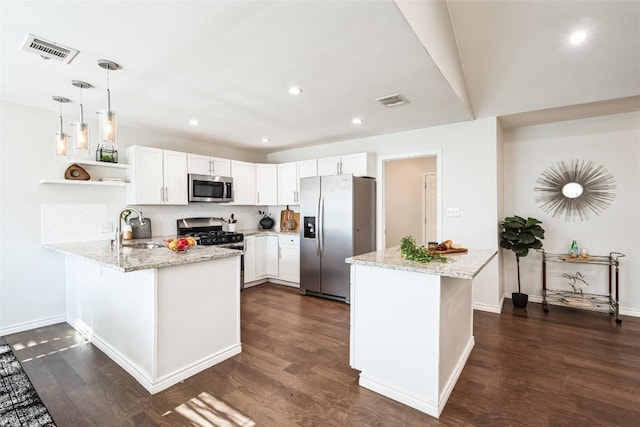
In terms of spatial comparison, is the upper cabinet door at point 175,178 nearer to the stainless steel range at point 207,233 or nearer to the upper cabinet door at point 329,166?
the stainless steel range at point 207,233

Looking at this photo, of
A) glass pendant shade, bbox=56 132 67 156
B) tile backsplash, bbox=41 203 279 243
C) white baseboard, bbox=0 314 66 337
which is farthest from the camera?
tile backsplash, bbox=41 203 279 243

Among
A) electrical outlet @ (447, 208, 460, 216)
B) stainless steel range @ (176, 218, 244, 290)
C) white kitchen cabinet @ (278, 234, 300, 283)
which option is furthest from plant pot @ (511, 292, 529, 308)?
stainless steel range @ (176, 218, 244, 290)

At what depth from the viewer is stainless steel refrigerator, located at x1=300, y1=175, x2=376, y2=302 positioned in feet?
13.9

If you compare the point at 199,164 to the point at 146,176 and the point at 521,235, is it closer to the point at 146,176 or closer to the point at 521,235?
the point at 146,176

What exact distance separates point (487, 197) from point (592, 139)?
1.58 meters

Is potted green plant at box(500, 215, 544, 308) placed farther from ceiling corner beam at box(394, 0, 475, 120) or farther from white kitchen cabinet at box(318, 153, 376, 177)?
white kitchen cabinet at box(318, 153, 376, 177)

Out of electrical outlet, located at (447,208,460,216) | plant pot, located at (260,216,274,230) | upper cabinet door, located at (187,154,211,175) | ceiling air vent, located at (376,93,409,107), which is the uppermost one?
ceiling air vent, located at (376,93,409,107)

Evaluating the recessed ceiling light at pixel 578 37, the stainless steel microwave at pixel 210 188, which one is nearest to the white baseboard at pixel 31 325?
the stainless steel microwave at pixel 210 188

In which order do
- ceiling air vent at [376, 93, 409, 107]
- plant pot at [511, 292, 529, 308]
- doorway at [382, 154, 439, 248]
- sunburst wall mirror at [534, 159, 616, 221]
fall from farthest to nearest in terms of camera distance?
doorway at [382, 154, 439, 248], plant pot at [511, 292, 529, 308], sunburst wall mirror at [534, 159, 616, 221], ceiling air vent at [376, 93, 409, 107]

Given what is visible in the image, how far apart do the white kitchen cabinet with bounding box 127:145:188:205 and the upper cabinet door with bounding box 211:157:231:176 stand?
47 cm

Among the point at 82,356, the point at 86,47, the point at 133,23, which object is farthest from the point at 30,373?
the point at 133,23

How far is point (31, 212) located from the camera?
3.30m

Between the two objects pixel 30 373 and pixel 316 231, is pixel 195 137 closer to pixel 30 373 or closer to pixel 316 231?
pixel 316 231

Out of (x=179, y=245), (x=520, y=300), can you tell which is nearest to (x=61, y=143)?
(x=179, y=245)
